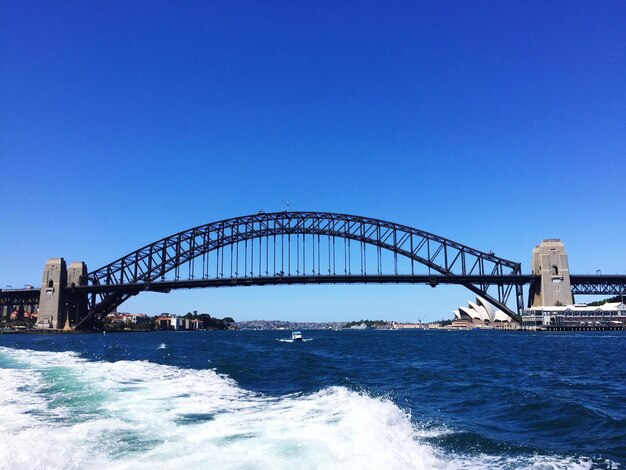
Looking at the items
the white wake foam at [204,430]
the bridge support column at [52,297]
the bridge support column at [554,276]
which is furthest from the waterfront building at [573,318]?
the bridge support column at [52,297]

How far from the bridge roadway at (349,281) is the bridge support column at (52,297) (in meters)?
2.28

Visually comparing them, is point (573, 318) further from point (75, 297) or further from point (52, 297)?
point (52, 297)

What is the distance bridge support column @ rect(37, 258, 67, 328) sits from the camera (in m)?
97.6

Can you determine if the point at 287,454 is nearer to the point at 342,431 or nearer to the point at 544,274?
the point at 342,431

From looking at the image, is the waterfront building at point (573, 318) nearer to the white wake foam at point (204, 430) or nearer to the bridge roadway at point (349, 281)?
the bridge roadway at point (349, 281)

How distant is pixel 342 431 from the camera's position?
10.9m

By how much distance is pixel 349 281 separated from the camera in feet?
307

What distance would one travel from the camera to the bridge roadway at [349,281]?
9356 centimetres

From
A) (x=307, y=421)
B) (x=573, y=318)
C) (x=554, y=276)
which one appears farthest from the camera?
(x=554, y=276)

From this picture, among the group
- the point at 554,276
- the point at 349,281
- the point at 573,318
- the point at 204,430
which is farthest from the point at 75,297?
the point at 204,430

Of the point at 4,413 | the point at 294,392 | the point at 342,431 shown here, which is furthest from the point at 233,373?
the point at 342,431

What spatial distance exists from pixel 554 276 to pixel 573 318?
820 centimetres

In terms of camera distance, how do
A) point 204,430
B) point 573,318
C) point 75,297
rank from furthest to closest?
point 75,297 < point 573,318 < point 204,430

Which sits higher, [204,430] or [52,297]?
[52,297]
